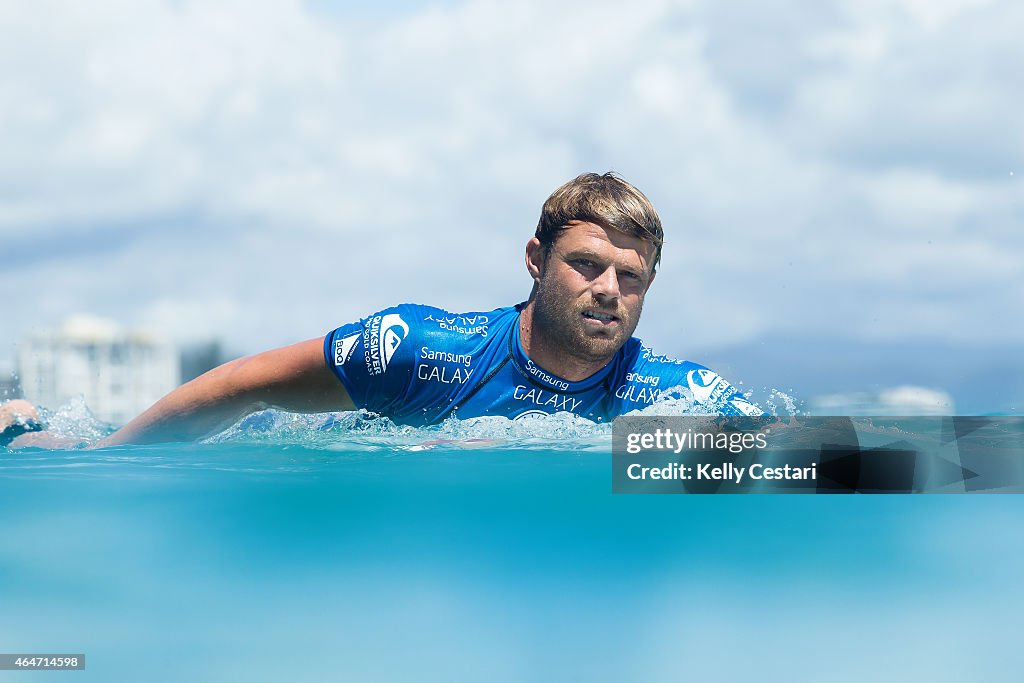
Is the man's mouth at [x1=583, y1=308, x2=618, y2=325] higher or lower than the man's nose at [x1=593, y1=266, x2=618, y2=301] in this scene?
lower

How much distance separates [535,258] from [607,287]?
593mm

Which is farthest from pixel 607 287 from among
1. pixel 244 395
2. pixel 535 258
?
pixel 244 395

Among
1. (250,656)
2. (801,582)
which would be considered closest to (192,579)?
(250,656)

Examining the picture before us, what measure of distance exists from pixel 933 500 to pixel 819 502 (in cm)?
58

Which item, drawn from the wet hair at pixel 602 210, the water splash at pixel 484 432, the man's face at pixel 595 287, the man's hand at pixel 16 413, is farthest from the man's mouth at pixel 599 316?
the man's hand at pixel 16 413

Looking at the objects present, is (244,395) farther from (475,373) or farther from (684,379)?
(684,379)

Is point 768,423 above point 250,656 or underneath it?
above

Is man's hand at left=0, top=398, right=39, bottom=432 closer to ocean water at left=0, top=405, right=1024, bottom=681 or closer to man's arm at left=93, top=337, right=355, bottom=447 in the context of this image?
ocean water at left=0, top=405, right=1024, bottom=681

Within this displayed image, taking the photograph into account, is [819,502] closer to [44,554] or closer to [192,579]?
[192,579]

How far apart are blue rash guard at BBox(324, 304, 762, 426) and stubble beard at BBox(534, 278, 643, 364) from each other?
222 millimetres

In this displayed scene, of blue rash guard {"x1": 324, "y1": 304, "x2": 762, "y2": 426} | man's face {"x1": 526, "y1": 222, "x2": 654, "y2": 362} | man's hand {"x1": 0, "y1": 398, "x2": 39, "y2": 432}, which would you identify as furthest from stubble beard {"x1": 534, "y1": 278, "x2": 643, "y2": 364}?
man's hand {"x1": 0, "y1": 398, "x2": 39, "y2": 432}

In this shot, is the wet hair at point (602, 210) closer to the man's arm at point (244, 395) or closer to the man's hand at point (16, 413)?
the man's arm at point (244, 395)

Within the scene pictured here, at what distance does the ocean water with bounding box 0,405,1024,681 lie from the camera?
153 inches

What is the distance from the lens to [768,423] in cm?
511
